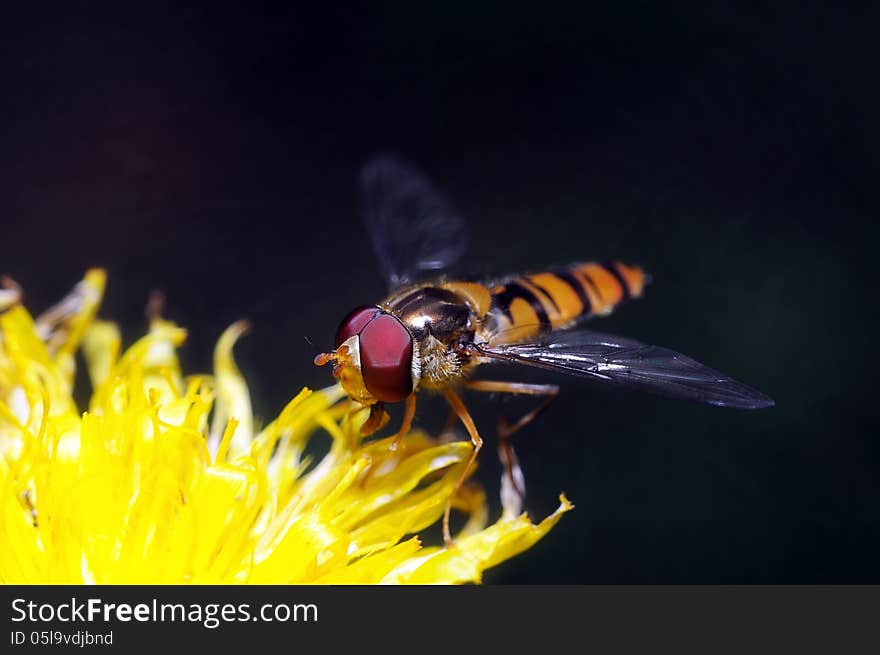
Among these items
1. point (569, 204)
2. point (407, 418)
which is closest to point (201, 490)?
Result: point (407, 418)

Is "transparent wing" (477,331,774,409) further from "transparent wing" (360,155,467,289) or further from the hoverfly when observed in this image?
"transparent wing" (360,155,467,289)

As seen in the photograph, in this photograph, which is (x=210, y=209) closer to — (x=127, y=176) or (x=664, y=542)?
(x=127, y=176)

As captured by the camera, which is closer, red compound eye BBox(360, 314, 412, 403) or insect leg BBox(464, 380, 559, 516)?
red compound eye BBox(360, 314, 412, 403)

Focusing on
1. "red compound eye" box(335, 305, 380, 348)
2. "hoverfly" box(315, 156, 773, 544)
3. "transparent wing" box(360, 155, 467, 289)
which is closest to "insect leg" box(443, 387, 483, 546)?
"hoverfly" box(315, 156, 773, 544)

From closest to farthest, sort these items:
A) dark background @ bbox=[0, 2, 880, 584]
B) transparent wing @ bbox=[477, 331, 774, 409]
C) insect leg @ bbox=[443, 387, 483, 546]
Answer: transparent wing @ bbox=[477, 331, 774, 409] < insect leg @ bbox=[443, 387, 483, 546] < dark background @ bbox=[0, 2, 880, 584]

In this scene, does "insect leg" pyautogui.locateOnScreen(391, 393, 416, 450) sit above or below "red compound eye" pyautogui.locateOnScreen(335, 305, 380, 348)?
below

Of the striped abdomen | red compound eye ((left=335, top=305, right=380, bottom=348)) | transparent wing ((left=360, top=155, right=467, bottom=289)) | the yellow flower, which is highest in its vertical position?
transparent wing ((left=360, top=155, right=467, bottom=289))

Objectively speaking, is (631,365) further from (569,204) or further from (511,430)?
(569,204)

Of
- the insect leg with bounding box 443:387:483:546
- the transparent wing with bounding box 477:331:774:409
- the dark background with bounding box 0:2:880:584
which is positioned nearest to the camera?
the transparent wing with bounding box 477:331:774:409
